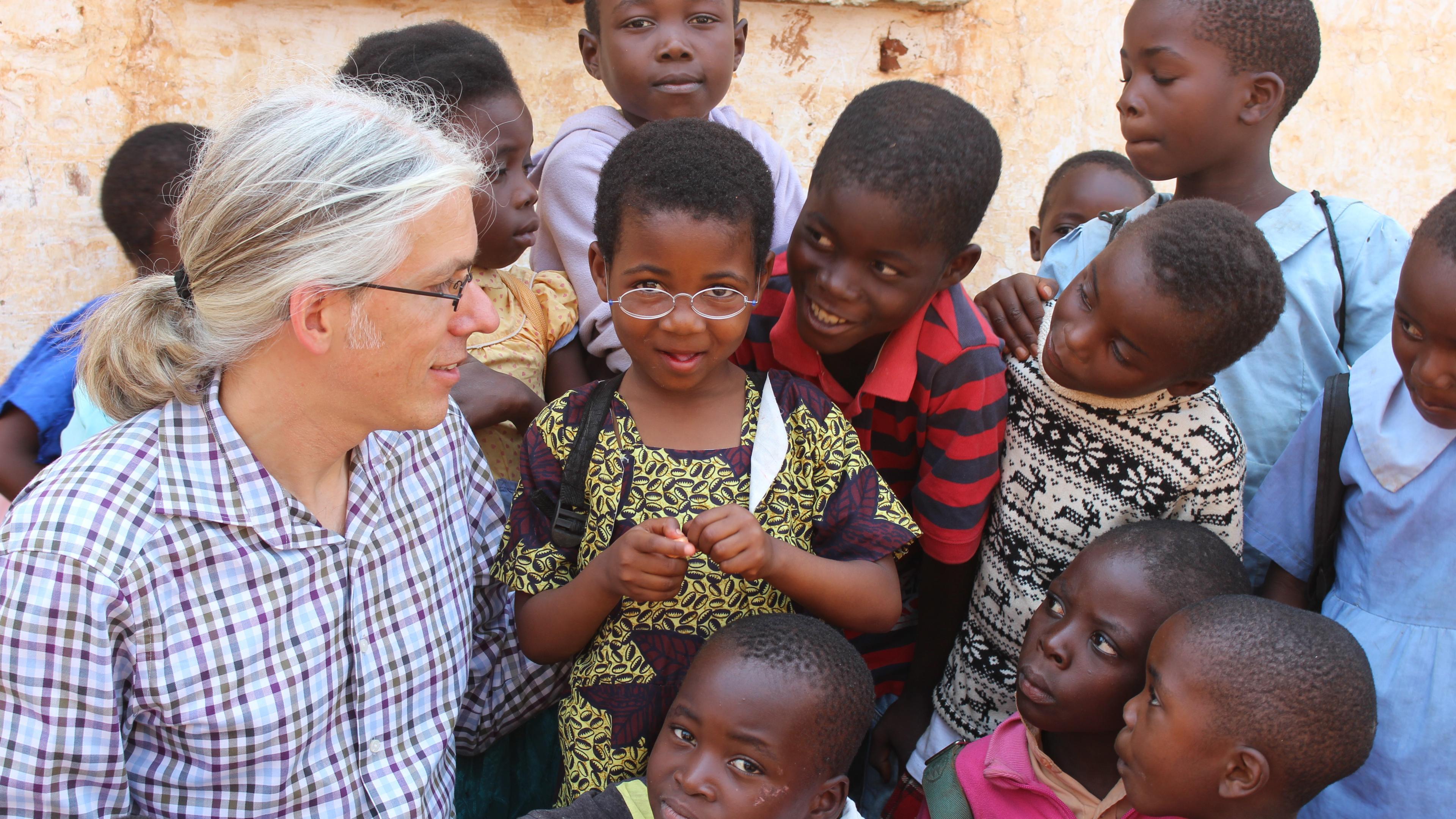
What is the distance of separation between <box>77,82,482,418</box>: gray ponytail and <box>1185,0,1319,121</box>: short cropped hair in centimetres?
198

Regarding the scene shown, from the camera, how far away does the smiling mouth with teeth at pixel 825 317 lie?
2.16m

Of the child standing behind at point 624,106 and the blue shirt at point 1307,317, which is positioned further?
the child standing behind at point 624,106

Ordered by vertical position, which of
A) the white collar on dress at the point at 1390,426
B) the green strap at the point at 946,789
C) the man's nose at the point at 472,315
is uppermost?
the man's nose at the point at 472,315

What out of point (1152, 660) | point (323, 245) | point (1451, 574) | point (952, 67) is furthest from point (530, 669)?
point (952, 67)

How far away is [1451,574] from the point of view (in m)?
1.99

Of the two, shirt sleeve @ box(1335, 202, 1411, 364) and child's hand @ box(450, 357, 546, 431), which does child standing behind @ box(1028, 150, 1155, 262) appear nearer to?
shirt sleeve @ box(1335, 202, 1411, 364)

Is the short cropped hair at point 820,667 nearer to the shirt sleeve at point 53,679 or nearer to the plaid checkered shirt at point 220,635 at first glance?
the plaid checkered shirt at point 220,635

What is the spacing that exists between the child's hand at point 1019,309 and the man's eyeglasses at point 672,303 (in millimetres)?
788

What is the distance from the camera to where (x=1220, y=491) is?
7.14 feet

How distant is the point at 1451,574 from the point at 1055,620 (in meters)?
0.79

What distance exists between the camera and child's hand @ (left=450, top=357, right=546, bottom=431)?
2.45 m

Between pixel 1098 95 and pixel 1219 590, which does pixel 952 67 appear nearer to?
pixel 1098 95

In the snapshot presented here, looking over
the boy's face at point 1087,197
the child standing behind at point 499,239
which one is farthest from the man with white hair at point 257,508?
the boy's face at point 1087,197

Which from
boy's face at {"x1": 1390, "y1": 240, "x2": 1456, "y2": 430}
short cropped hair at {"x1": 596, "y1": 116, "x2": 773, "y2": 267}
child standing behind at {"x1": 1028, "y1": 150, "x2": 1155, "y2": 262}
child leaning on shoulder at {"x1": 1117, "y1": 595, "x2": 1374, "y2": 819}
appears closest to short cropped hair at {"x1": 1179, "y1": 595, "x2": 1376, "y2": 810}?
child leaning on shoulder at {"x1": 1117, "y1": 595, "x2": 1374, "y2": 819}
